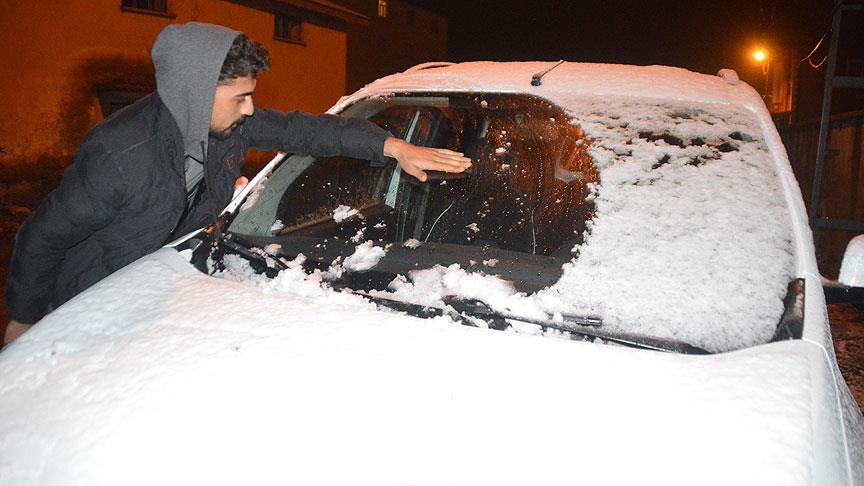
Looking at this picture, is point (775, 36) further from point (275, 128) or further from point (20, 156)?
point (20, 156)

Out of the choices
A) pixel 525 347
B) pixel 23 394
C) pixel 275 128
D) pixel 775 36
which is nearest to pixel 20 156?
pixel 275 128

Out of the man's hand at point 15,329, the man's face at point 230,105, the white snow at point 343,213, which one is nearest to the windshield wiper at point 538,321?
the white snow at point 343,213

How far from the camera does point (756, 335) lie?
4.13 feet

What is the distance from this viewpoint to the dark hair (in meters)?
1.85

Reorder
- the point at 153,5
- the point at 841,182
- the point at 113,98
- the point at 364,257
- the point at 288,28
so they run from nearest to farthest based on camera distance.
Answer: the point at 364,257
the point at 841,182
the point at 113,98
the point at 153,5
the point at 288,28

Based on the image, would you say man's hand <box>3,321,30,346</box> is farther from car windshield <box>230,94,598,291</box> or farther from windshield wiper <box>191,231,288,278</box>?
car windshield <box>230,94,598,291</box>

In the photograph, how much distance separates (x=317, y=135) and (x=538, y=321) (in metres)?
1.20

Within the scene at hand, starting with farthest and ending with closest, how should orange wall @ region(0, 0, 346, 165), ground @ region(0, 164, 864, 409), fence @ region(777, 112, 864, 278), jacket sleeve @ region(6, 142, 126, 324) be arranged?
orange wall @ region(0, 0, 346, 165)
fence @ region(777, 112, 864, 278)
ground @ region(0, 164, 864, 409)
jacket sleeve @ region(6, 142, 126, 324)

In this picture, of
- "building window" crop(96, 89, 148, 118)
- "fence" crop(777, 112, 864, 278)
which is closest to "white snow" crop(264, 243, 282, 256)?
"fence" crop(777, 112, 864, 278)

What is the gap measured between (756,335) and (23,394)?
5.17 ft

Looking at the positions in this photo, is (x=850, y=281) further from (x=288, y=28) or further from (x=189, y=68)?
(x=288, y=28)

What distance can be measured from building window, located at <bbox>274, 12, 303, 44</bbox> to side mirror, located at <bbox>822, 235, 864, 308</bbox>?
1537cm

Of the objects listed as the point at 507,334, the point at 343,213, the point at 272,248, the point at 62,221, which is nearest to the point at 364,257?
the point at 272,248

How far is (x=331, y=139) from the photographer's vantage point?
2.14 meters
